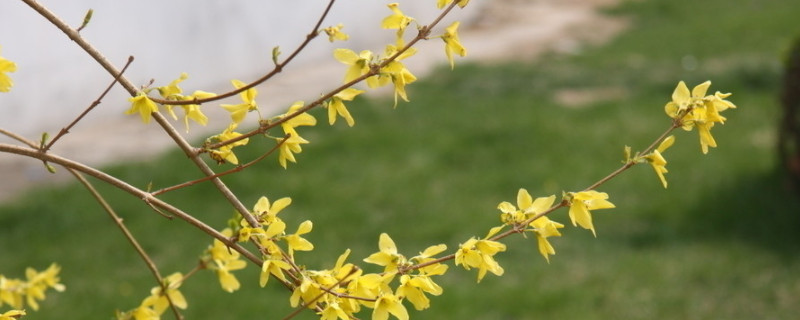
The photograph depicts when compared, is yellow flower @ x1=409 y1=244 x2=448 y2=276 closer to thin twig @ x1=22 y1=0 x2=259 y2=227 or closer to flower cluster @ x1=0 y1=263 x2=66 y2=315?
thin twig @ x1=22 y1=0 x2=259 y2=227

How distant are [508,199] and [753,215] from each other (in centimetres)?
103

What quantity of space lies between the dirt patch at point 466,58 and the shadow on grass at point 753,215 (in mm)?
1713

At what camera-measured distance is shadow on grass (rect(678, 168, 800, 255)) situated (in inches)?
165

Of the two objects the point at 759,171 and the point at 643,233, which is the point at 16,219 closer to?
the point at 643,233

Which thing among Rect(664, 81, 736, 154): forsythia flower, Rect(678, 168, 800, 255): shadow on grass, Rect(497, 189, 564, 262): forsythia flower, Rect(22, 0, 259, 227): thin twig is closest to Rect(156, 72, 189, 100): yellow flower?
Rect(22, 0, 259, 227): thin twig

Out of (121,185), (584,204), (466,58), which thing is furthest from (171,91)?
(466,58)

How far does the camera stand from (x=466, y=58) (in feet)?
25.2

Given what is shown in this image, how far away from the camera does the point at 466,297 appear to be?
3.72 metres

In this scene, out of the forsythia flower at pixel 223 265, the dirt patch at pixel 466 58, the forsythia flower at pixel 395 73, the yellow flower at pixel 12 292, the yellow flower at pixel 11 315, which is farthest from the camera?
the dirt patch at pixel 466 58

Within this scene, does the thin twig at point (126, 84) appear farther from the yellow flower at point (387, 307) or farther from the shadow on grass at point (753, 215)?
the shadow on grass at point (753, 215)

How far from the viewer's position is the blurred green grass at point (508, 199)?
3.78 meters

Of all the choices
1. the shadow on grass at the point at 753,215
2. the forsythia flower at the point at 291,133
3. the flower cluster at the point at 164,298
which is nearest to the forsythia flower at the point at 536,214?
the forsythia flower at the point at 291,133

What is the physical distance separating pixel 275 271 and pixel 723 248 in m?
3.30

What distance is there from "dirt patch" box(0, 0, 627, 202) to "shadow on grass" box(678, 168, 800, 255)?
1713 mm
